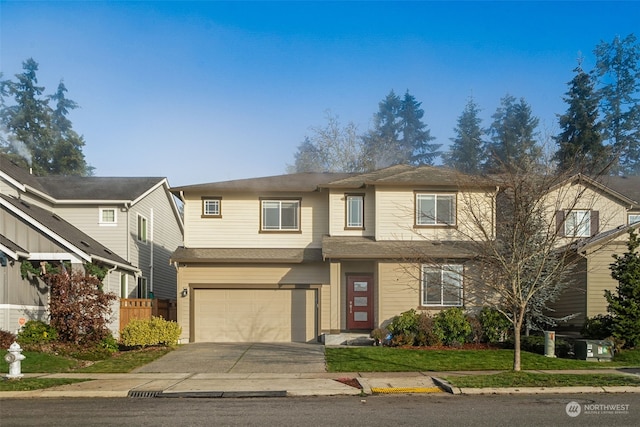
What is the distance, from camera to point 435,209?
2525cm

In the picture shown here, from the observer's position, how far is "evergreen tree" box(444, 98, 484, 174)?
59031 mm

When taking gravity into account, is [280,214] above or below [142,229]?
above

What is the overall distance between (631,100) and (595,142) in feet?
43.2

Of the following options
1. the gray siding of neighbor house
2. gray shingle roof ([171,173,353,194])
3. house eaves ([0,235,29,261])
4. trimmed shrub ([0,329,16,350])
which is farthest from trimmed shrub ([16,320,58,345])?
gray shingle roof ([171,173,353,194])

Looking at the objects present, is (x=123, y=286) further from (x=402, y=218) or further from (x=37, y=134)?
(x=37, y=134)

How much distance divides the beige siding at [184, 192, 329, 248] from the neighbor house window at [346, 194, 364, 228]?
3.61 feet

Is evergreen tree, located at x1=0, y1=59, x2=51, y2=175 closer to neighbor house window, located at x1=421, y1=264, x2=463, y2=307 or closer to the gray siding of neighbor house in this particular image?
the gray siding of neighbor house

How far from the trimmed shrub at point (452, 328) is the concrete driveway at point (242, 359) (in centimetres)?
386

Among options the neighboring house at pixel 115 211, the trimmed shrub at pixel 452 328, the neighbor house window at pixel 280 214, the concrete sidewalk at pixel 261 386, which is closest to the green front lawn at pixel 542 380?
the concrete sidewalk at pixel 261 386

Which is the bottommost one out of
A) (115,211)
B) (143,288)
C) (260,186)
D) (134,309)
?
(134,309)

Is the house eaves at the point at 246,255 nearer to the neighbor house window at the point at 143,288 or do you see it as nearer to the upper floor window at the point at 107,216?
the upper floor window at the point at 107,216

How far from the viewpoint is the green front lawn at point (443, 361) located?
1820cm

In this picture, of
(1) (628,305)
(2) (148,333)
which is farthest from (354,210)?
(1) (628,305)

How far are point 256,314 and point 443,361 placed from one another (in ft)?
30.1
